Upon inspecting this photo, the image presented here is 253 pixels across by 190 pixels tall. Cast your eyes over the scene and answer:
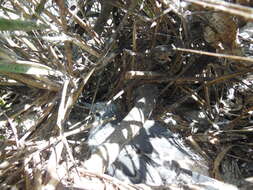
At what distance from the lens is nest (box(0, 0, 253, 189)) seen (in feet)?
2.66

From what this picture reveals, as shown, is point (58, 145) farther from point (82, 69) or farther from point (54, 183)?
point (82, 69)

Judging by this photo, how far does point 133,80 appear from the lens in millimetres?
1042

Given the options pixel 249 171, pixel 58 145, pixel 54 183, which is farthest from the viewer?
pixel 249 171

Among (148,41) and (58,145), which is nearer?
(58,145)

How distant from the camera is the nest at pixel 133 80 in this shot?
810mm

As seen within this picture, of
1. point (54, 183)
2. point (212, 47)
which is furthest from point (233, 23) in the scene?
point (54, 183)

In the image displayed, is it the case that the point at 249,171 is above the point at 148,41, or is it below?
below

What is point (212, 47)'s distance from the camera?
972 mm

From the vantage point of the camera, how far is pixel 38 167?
0.73 m

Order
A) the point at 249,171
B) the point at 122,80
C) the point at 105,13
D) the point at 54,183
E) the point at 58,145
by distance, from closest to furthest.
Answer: the point at 54,183 → the point at 58,145 → the point at 249,171 → the point at 122,80 → the point at 105,13

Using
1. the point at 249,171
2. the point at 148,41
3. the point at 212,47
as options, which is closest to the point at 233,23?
the point at 212,47

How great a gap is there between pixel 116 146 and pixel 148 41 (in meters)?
0.40

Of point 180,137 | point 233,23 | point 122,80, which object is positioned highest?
point 233,23

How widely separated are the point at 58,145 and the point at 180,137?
0.43 meters
